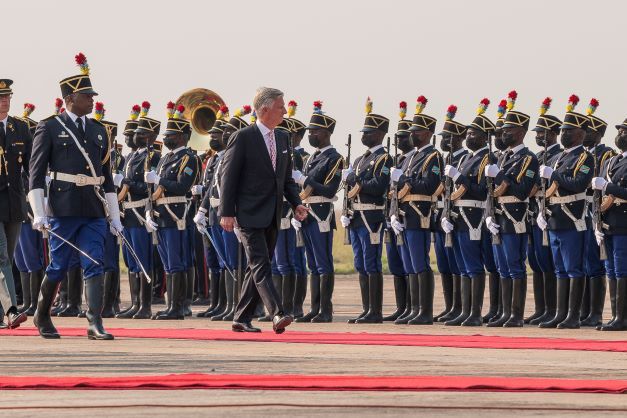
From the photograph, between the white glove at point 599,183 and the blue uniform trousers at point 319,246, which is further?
the blue uniform trousers at point 319,246

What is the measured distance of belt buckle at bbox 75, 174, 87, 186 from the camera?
11844 mm

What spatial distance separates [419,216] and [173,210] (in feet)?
8.56

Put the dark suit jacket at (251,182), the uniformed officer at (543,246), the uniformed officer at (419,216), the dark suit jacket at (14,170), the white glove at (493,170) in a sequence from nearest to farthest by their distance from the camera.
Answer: the dark suit jacket at (251,182)
the dark suit jacket at (14,170)
the white glove at (493,170)
the uniformed officer at (543,246)
the uniformed officer at (419,216)

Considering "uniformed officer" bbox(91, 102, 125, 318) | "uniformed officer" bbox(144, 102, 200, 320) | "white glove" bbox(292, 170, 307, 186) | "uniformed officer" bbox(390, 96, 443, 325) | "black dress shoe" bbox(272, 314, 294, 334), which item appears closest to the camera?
"black dress shoe" bbox(272, 314, 294, 334)

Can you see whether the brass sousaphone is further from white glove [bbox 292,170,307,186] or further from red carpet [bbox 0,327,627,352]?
red carpet [bbox 0,327,627,352]

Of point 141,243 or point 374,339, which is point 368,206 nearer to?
point 141,243

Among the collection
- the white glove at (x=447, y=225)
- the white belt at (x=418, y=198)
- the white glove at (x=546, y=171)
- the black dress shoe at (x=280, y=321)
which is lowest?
the black dress shoe at (x=280, y=321)

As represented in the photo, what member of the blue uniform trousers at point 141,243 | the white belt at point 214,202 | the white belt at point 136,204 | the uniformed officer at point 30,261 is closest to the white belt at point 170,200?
the white belt at point 136,204

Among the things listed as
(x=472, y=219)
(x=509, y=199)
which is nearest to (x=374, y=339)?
(x=509, y=199)

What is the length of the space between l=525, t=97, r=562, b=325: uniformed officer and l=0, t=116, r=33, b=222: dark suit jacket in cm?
470

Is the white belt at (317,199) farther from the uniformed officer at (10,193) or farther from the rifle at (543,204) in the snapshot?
the uniformed officer at (10,193)

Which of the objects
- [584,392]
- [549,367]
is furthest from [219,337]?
[584,392]

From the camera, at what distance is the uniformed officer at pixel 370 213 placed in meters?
15.3

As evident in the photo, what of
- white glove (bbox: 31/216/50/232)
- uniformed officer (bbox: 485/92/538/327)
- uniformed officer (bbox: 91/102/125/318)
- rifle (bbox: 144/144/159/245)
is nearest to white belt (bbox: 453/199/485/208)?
uniformed officer (bbox: 485/92/538/327)
